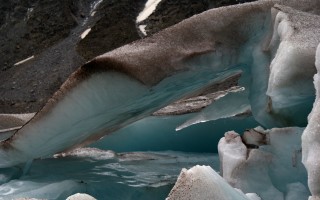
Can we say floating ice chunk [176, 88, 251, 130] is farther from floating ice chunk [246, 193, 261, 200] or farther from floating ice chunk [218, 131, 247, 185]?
floating ice chunk [246, 193, 261, 200]

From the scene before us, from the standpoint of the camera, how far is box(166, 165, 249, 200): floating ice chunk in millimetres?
1835

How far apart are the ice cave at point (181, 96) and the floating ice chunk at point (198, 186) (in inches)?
17.5

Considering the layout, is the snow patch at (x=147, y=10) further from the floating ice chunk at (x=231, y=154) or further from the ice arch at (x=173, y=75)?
the floating ice chunk at (x=231, y=154)

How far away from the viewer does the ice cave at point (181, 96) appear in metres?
2.73

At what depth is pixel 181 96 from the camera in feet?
12.1

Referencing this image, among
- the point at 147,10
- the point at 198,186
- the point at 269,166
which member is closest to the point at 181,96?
the point at 269,166

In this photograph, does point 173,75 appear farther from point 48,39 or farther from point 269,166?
point 48,39

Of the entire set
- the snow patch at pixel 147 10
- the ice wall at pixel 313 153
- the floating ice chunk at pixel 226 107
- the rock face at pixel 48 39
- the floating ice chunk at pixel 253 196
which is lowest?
the snow patch at pixel 147 10

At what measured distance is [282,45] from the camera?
2934 millimetres

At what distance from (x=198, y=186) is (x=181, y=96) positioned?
1857mm

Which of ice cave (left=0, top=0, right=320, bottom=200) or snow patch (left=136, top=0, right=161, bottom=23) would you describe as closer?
ice cave (left=0, top=0, right=320, bottom=200)

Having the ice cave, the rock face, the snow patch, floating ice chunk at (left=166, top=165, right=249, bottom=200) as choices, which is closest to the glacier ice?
the ice cave

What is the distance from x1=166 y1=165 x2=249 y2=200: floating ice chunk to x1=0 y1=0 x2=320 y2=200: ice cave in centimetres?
45

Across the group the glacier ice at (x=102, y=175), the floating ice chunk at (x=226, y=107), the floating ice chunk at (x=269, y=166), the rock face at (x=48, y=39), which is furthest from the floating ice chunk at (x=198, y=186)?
the rock face at (x=48, y=39)
